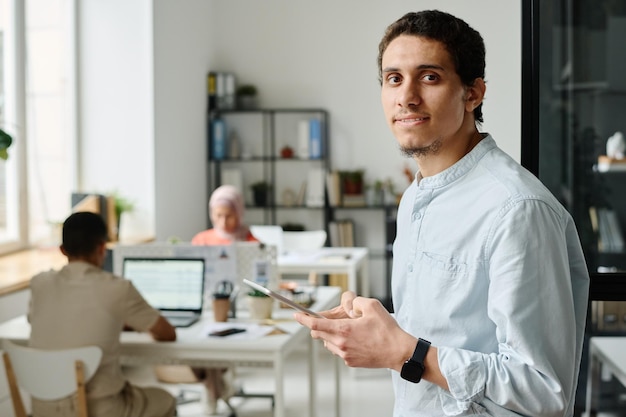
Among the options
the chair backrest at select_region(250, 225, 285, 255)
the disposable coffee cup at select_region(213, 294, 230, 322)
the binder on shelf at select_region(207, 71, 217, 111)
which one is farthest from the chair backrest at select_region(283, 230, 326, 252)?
the disposable coffee cup at select_region(213, 294, 230, 322)

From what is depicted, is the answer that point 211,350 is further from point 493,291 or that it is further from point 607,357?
point 493,291

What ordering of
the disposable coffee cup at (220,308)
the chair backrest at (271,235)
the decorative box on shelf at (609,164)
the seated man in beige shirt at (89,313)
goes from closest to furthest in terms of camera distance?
the decorative box on shelf at (609,164) → the seated man in beige shirt at (89,313) → the disposable coffee cup at (220,308) → the chair backrest at (271,235)

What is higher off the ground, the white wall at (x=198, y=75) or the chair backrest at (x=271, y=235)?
the white wall at (x=198, y=75)

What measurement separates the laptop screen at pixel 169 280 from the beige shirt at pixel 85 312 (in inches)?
23.9

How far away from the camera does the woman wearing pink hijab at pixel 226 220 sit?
5.32m

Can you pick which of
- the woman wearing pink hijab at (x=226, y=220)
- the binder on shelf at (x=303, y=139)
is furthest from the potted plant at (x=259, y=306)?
the binder on shelf at (x=303, y=139)

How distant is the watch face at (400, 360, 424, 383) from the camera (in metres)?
1.26

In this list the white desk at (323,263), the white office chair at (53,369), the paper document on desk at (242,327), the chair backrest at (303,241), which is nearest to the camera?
the white office chair at (53,369)

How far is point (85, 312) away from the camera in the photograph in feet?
10.9

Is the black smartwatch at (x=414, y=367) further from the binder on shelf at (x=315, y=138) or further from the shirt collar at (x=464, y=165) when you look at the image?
the binder on shelf at (x=315, y=138)

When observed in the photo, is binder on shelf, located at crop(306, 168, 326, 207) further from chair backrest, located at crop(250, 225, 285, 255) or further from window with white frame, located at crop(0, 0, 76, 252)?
window with white frame, located at crop(0, 0, 76, 252)

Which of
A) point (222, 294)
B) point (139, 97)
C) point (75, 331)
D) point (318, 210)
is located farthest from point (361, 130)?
point (75, 331)

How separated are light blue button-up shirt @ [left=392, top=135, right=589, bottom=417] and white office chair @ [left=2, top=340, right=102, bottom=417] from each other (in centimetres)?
199

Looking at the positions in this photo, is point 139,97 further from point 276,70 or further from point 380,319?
point 380,319
